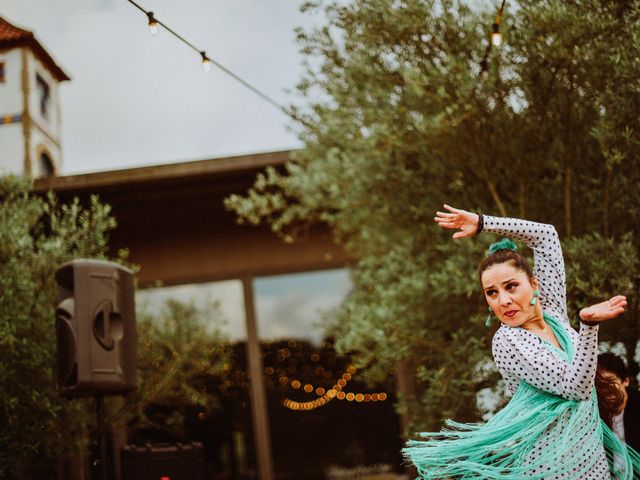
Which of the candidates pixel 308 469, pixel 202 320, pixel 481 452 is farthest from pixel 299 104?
pixel 308 469

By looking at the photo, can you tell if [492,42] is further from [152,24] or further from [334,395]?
[334,395]

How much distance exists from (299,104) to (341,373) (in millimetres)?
4896

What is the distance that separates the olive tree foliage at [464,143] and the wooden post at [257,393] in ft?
12.9

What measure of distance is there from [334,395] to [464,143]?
5.77 meters

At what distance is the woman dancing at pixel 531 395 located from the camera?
244 centimetres

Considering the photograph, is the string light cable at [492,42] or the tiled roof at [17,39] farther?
the tiled roof at [17,39]

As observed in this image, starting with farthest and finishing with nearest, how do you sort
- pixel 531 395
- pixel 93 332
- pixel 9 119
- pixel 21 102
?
pixel 21 102
pixel 9 119
pixel 93 332
pixel 531 395

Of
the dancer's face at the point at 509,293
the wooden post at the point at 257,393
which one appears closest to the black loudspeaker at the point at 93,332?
the dancer's face at the point at 509,293

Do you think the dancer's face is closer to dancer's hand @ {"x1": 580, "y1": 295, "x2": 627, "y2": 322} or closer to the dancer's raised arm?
the dancer's raised arm

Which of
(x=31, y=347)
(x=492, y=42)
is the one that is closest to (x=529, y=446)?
(x=492, y=42)

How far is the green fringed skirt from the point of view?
2.46m

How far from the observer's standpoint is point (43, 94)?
12375 millimetres

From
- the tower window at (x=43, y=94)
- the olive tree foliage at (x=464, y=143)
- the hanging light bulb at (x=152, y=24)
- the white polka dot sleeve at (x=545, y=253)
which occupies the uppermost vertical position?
the tower window at (x=43, y=94)

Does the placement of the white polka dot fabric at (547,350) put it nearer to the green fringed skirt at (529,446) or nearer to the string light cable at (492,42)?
the green fringed skirt at (529,446)
